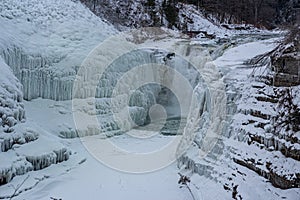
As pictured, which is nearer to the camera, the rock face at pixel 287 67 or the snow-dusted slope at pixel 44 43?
the rock face at pixel 287 67

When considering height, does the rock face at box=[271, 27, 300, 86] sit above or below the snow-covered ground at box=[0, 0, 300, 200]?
above

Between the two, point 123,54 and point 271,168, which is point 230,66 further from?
point 123,54

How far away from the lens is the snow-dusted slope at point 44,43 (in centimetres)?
1014

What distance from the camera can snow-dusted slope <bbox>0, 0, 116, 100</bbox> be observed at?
1014 centimetres

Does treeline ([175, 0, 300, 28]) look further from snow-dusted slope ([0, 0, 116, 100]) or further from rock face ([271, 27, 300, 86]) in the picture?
rock face ([271, 27, 300, 86])

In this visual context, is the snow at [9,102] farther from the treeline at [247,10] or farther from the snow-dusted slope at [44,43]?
the treeline at [247,10]

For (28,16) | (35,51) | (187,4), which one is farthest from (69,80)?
(187,4)

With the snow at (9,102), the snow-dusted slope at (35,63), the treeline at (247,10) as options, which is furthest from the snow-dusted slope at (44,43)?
the treeline at (247,10)

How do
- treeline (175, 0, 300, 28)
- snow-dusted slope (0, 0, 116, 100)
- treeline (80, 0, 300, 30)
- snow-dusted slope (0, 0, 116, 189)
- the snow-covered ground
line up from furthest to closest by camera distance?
treeline (175, 0, 300, 28), treeline (80, 0, 300, 30), snow-dusted slope (0, 0, 116, 100), snow-dusted slope (0, 0, 116, 189), the snow-covered ground

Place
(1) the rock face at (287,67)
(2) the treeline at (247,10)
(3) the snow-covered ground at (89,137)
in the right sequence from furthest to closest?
(2) the treeline at (247,10) < (3) the snow-covered ground at (89,137) < (1) the rock face at (287,67)

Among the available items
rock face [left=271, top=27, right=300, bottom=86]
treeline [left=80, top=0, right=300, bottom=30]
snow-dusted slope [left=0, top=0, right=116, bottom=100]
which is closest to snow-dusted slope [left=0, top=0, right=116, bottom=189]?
snow-dusted slope [left=0, top=0, right=116, bottom=100]

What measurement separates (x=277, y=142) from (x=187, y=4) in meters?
21.5

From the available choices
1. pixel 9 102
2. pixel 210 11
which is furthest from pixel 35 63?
pixel 210 11

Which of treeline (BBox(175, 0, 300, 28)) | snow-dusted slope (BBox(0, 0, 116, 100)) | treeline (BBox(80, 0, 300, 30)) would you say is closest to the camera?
snow-dusted slope (BBox(0, 0, 116, 100))
